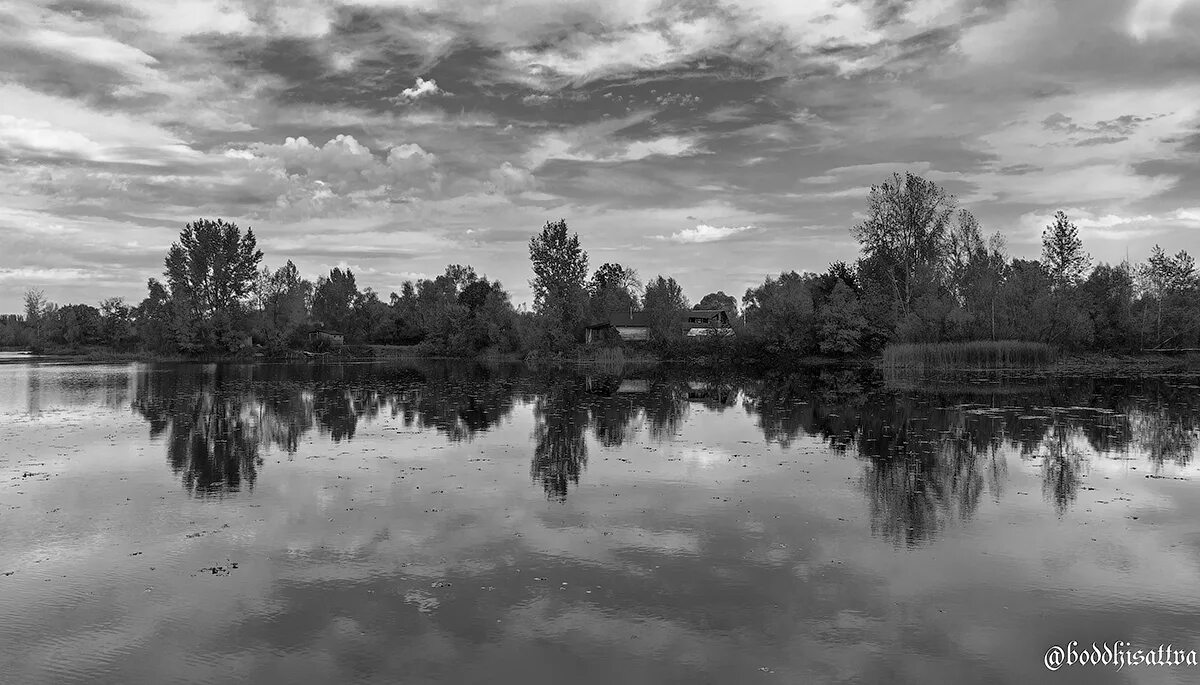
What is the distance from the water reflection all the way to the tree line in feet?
77.1

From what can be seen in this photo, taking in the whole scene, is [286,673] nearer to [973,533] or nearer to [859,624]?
[859,624]

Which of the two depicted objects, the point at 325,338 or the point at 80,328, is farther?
the point at 80,328

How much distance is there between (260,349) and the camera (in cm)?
9775

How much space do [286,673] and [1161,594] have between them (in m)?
10.1

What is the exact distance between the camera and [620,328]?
103 metres

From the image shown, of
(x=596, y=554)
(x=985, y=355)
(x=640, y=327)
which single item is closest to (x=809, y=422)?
(x=596, y=554)

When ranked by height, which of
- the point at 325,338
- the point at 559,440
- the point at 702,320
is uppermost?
the point at 702,320

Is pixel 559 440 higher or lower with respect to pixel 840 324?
lower

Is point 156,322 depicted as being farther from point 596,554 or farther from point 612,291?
point 596,554

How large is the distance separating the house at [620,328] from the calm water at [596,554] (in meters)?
68.2

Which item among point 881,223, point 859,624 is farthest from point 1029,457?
point 881,223

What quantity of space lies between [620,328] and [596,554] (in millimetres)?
92142

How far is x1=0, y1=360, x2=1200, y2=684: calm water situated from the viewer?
25.2ft

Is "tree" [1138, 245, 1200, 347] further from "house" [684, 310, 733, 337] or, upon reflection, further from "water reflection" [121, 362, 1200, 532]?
"house" [684, 310, 733, 337]
